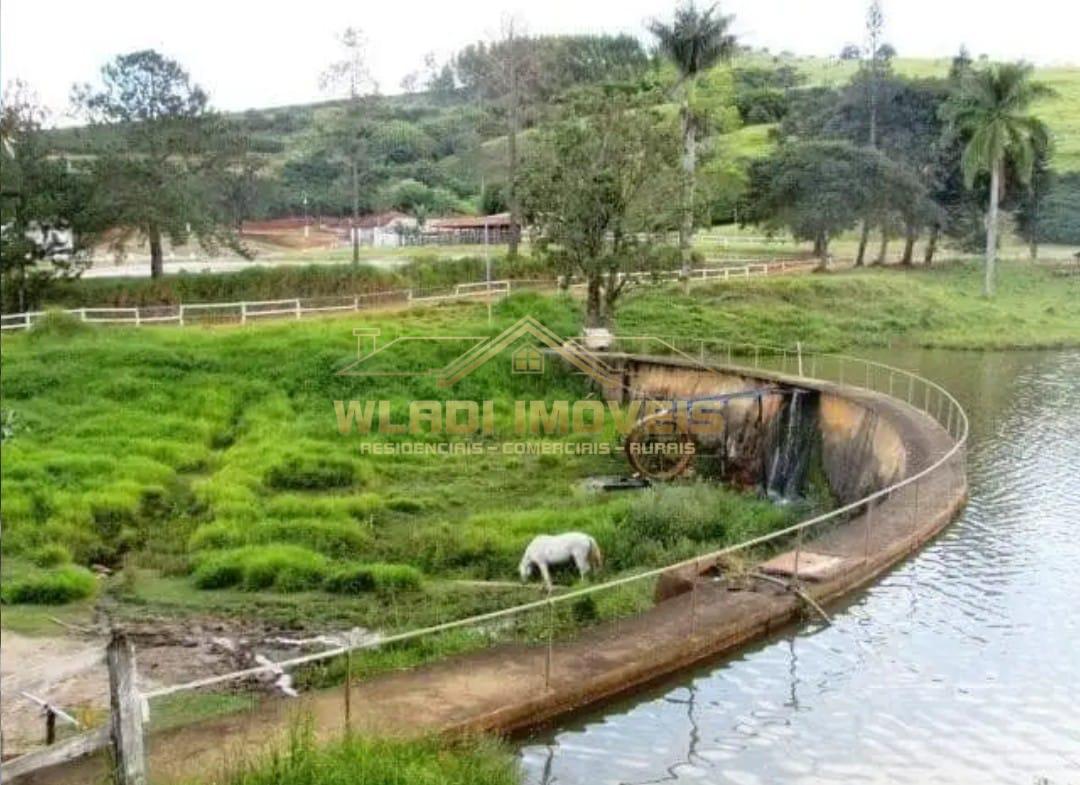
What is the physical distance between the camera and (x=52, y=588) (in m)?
12.6

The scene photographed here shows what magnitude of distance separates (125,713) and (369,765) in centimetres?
148

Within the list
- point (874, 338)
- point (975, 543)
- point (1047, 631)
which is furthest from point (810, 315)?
point (1047, 631)

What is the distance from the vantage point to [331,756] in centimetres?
694

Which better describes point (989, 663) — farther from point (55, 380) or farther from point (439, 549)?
point (55, 380)

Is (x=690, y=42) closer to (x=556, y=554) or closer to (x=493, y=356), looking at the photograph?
(x=493, y=356)

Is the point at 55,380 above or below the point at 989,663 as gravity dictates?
above

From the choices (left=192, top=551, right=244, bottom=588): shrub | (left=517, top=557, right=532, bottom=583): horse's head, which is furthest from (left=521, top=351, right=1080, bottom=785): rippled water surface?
(left=192, top=551, right=244, bottom=588): shrub

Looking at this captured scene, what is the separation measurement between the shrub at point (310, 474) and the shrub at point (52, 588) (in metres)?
5.55

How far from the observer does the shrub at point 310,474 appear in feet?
61.4

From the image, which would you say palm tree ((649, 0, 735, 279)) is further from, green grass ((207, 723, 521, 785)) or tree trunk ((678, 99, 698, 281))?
green grass ((207, 723, 521, 785))

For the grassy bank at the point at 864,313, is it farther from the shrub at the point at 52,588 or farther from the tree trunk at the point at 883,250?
the shrub at the point at 52,588

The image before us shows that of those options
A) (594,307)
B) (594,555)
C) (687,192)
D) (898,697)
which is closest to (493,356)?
(594,307)

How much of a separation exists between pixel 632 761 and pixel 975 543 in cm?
795

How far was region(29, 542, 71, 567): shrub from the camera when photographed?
1376 cm
